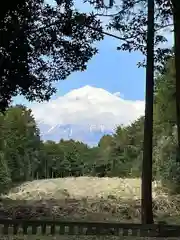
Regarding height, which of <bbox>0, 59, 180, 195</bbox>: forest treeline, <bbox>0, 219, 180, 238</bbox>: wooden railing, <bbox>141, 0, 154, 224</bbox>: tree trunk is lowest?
<bbox>0, 219, 180, 238</bbox>: wooden railing

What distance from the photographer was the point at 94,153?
66062mm

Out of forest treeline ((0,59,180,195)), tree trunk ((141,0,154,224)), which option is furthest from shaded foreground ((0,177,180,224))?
tree trunk ((141,0,154,224))

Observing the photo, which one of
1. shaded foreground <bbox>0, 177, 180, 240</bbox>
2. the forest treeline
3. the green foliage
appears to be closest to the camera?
the green foliage

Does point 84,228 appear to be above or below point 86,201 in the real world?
below

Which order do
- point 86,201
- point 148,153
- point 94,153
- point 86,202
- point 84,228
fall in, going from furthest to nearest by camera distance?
point 94,153, point 86,201, point 86,202, point 148,153, point 84,228

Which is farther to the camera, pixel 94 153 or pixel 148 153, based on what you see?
pixel 94 153

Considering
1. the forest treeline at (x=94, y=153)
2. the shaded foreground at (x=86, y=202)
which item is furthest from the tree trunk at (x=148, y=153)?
the shaded foreground at (x=86, y=202)

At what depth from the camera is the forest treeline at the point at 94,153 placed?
25062mm

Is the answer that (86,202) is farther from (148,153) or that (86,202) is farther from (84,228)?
(84,228)

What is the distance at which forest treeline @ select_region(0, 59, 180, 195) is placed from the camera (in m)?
25.1

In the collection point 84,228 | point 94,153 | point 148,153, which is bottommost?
point 84,228

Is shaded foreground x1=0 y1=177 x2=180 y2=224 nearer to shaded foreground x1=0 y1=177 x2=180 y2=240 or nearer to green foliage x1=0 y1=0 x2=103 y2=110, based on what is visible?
shaded foreground x1=0 y1=177 x2=180 y2=240

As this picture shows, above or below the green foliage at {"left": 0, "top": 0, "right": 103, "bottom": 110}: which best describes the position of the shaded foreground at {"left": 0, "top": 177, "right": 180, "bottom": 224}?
below

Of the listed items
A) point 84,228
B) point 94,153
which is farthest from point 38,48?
point 94,153
